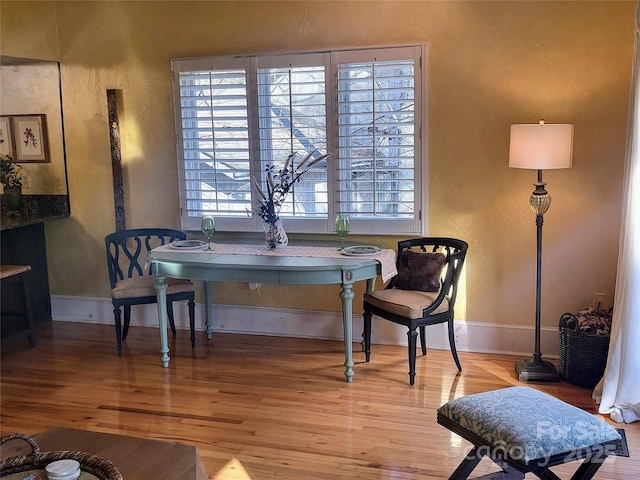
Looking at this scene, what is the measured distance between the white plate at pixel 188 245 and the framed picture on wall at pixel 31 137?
1431 millimetres

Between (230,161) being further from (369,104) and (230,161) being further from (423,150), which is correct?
(423,150)

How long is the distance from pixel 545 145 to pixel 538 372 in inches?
52.4

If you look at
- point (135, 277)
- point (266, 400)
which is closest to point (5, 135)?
point (135, 277)

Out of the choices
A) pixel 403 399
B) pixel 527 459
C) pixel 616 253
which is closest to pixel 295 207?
pixel 403 399

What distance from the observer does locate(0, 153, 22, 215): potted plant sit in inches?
193

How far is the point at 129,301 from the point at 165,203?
85 centimetres

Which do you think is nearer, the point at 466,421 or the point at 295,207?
the point at 466,421

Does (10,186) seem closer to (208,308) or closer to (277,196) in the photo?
(208,308)

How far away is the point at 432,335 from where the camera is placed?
4.40m

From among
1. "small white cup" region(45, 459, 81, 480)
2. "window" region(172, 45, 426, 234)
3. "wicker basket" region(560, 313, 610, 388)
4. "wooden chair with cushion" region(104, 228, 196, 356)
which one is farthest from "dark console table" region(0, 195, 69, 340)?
"wicker basket" region(560, 313, 610, 388)

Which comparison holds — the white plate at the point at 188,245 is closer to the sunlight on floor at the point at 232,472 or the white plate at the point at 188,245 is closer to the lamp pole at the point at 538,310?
the sunlight on floor at the point at 232,472

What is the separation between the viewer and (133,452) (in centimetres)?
219

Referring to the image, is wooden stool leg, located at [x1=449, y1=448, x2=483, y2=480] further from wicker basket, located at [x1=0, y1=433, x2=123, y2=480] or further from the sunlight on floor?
wicker basket, located at [x1=0, y1=433, x2=123, y2=480]

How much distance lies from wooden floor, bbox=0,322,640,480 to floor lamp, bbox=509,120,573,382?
128mm
